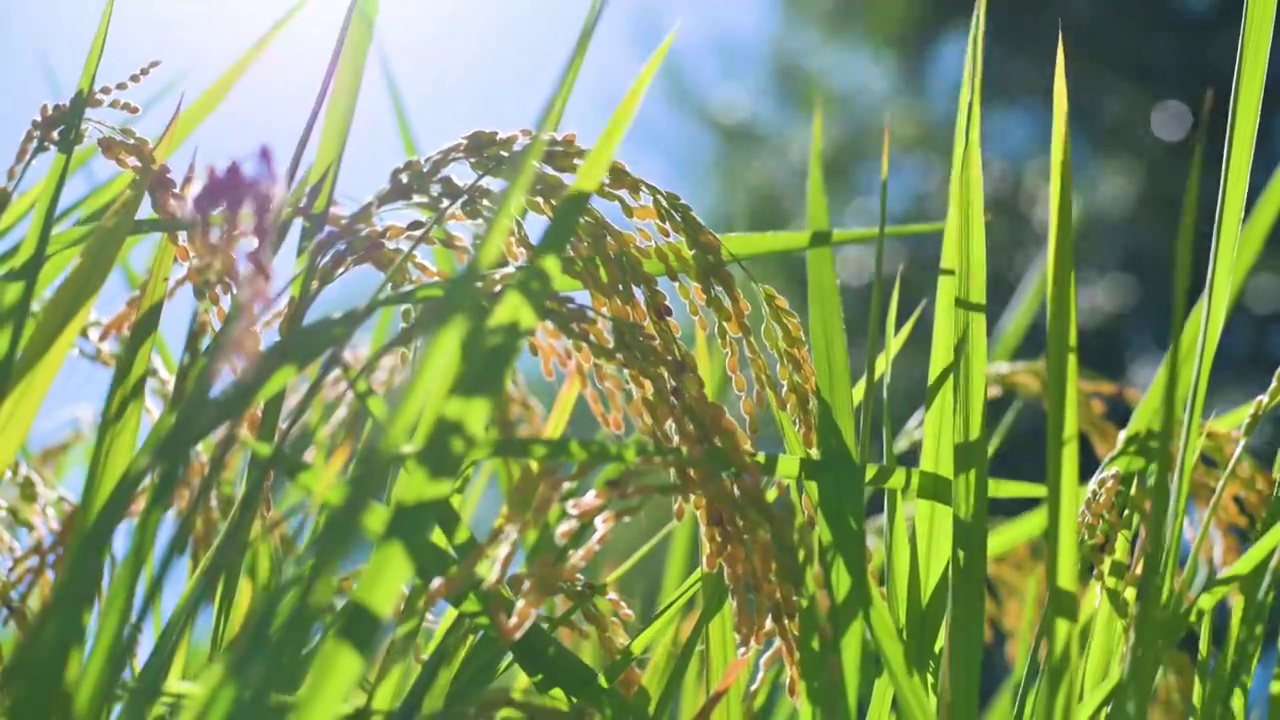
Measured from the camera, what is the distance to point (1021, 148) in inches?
237

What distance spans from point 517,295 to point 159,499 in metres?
0.13

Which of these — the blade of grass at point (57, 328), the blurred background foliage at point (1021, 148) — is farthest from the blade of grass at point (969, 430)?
the blurred background foliage at point (1021, 148)

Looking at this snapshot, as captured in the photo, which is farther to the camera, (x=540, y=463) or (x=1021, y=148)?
(x=1021, y=148)

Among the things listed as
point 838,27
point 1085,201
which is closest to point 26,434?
point 1085,201

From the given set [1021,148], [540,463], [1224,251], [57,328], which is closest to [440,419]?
[540,463]

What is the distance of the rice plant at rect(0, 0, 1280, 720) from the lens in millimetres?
339

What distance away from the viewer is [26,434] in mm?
478

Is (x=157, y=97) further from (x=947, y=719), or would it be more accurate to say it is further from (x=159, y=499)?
(x=947, y=719)

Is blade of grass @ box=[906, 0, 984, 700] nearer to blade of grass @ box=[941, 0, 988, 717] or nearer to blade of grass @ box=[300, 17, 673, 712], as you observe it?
blade of grass @ box=[941, 0, 988, 717]

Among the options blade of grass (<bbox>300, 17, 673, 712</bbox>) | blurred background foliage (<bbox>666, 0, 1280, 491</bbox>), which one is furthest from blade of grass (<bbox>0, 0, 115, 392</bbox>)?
blurred background foliage (<bbox>666, 0, 1280, 491</bbox>)

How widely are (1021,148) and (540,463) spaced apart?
6.12 meters

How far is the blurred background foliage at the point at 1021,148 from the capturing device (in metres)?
5.45

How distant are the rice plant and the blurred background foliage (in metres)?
4.69

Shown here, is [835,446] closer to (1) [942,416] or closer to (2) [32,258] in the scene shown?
(1) [942,416]
